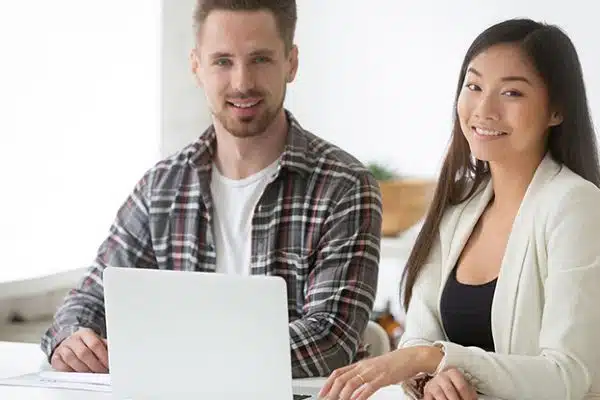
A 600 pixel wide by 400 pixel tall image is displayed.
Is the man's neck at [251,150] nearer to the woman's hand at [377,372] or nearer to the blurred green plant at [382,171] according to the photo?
the woman's hand at [377,372]

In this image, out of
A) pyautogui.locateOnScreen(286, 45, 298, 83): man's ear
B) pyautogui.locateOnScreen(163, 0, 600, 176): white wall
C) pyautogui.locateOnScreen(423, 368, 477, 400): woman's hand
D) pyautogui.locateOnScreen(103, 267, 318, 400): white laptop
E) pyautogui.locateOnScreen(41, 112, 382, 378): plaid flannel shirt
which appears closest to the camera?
pyautogui.locateOnScreen(103, 267, 318, 400): white laptop

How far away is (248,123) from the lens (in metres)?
2.45

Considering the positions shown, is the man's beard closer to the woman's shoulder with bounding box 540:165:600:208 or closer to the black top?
the black top

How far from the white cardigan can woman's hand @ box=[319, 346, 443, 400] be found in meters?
0.03

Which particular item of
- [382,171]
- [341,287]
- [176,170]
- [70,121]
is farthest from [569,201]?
[382,171]

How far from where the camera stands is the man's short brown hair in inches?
95.1

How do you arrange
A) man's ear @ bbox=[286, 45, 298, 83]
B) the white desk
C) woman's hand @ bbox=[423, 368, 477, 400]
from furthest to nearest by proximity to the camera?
man's ear @ bbox=[286, 45, 298, 83], the white desk, woman's hand @ bbox=[423, 368, 477, 400]

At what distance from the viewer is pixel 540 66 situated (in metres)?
2.06

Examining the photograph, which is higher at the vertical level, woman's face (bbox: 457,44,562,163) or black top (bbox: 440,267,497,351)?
woman's face (bbox: 457,44,562,163)

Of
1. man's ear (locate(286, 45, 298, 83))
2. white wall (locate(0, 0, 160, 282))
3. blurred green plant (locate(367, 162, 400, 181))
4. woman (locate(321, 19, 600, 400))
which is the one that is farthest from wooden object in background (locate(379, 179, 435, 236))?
woman (locate(321, 19, 600, 400))

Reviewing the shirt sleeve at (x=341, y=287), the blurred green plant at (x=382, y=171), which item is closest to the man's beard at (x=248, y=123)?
the shirt sleeve at (x=341, y=287)

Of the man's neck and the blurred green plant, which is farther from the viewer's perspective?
the blurred green plant

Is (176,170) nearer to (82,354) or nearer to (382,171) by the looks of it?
(82,354)

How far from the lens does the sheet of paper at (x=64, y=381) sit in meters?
2.05
